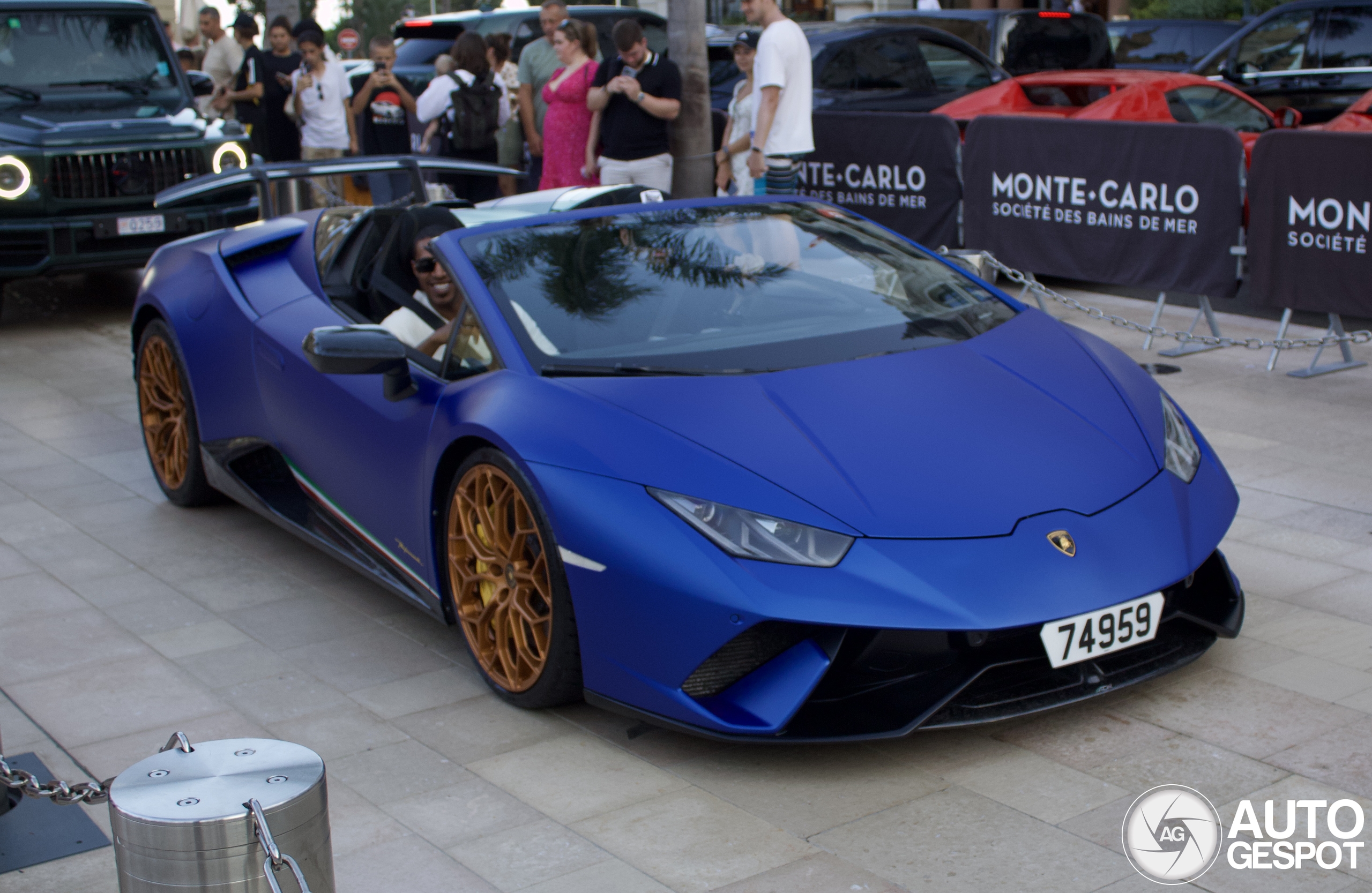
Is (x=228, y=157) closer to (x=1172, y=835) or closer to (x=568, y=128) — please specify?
(x=568, y=128)

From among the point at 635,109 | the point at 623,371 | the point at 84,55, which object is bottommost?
the point at 623,371

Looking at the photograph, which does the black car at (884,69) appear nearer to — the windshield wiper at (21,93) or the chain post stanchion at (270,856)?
the windshield wiper at (21,93)

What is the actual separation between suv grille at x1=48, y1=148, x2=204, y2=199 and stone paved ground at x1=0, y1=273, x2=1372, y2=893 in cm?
467

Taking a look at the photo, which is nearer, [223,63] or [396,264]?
[396,264]

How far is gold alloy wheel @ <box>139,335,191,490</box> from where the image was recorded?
19.1ft

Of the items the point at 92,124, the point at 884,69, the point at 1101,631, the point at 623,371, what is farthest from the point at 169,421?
the point at 884,69

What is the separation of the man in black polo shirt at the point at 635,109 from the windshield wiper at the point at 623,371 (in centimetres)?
579

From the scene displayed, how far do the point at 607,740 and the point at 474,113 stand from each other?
8468 mm

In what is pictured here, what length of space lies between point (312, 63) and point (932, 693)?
1043cm

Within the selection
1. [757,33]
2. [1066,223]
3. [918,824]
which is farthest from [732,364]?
[757,33]

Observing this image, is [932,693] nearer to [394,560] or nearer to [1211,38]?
[394,560]

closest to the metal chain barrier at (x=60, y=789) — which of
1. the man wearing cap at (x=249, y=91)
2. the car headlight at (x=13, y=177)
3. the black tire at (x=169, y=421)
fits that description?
the black tire at (x=169, y=421)

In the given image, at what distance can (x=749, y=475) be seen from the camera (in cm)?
347

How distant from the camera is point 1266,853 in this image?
303cm
